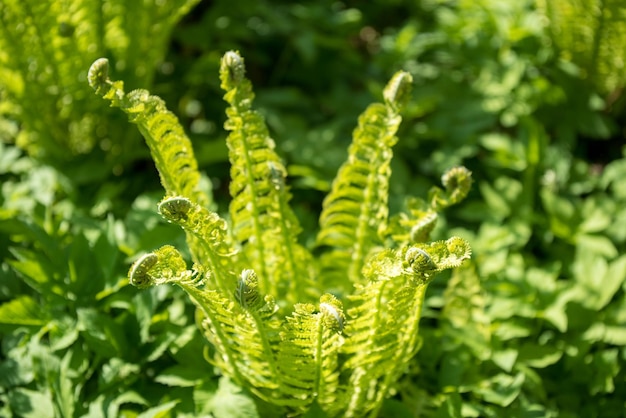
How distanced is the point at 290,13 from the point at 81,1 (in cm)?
96

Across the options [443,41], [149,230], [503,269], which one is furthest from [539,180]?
[149,230]

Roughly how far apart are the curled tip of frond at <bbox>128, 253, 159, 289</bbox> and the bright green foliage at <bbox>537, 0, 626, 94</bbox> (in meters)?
1.85

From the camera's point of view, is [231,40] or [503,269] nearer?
[503,269]

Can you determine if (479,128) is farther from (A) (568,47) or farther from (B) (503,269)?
(B) (503,269)

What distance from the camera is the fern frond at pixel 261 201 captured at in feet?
5.35

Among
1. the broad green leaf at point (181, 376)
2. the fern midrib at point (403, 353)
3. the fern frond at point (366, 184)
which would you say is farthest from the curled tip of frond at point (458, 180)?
the broad green leaf at point (181, 376)

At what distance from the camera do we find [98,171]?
2357 millimetres

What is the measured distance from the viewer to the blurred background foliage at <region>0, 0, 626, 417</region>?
1.72 m

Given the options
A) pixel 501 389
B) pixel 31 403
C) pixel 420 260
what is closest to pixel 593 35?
pixel 501 389

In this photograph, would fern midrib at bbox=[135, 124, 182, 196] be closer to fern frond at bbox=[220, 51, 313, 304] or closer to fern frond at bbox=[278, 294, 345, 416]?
Result: fern frond at bbox=[220, 51, 313, 304]

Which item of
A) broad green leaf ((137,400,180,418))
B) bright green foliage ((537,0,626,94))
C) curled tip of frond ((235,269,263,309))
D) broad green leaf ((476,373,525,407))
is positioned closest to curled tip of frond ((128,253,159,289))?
curled tip of frond ((235,269,263,309))

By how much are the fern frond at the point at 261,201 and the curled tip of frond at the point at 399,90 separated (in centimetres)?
30

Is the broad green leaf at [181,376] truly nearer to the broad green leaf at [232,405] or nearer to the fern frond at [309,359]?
Answer: the broad green leaf at [232,405]

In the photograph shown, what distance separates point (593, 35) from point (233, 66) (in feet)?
5.09
